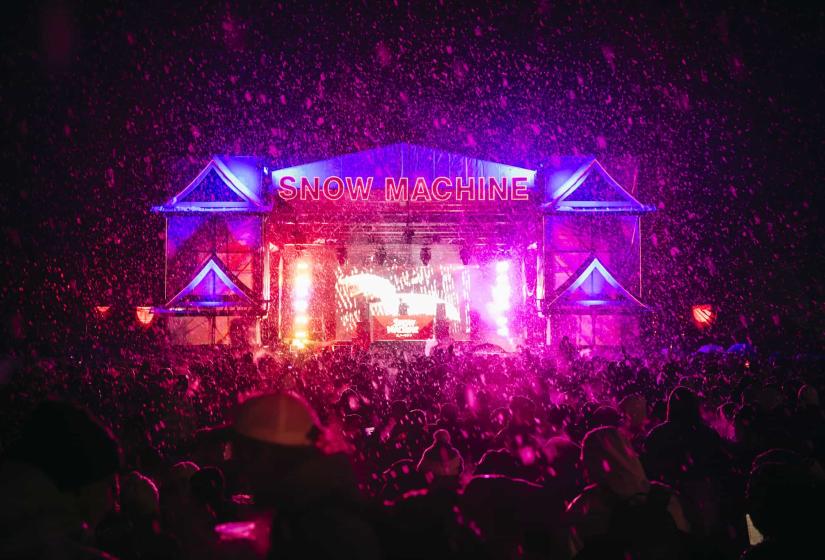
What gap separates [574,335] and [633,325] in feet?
6.77

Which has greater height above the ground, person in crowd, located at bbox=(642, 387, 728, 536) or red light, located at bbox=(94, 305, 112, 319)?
red light, located at bbox=(94, 305, 112, 319)

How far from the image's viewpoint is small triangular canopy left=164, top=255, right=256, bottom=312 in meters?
17.9

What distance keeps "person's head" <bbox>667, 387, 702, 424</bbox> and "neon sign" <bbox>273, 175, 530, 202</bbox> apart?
15.7 m

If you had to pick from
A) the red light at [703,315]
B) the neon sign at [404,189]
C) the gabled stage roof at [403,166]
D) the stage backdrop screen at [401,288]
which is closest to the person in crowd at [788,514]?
the neon sign at [404,189]

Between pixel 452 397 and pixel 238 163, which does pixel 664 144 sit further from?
pixel 452 397

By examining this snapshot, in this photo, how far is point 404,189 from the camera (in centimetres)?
1941

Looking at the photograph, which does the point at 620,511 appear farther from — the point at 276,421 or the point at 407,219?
the point at 407,219

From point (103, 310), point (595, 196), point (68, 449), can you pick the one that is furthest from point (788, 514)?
Answer: point (103, 310)

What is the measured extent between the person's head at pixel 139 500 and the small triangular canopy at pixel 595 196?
17750mm

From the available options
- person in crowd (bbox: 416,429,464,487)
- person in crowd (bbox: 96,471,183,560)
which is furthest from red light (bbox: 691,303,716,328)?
person in crowd (bbox: 96,471,183,560)

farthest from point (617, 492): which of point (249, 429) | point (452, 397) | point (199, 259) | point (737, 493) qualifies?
point (199, 259)

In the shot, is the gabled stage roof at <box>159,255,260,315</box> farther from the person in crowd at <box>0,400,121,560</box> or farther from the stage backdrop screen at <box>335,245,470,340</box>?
the person in crowd at <box>0,400,121,560</box>

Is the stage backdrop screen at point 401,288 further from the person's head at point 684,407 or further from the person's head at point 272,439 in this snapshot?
the person's head at point 272,439

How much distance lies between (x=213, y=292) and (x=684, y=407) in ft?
52.8
